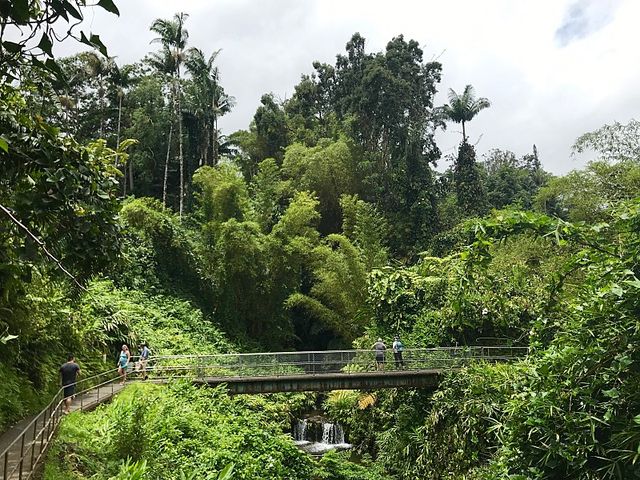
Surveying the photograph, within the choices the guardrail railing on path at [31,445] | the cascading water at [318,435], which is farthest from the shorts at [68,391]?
the cascading water at [318,435]

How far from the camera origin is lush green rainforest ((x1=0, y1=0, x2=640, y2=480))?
358 cm

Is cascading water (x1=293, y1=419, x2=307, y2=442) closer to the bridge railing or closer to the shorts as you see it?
the bridge railing

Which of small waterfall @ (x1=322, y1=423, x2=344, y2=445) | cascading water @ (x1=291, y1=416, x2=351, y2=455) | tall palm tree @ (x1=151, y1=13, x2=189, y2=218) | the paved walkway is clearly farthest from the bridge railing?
tall palm tree @ (x1=151, y1=13, x2=189, y2=218)

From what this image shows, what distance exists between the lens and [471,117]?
2991cm

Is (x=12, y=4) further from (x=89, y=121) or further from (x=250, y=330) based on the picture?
(x=89, y=121)

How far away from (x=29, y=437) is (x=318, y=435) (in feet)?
37.8

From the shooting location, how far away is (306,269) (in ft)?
76.2

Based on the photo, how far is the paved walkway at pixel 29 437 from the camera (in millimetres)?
5352

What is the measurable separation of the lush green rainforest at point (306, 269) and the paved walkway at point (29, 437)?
13.7 inches

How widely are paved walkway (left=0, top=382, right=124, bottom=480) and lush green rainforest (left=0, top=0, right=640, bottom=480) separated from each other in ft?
1.14

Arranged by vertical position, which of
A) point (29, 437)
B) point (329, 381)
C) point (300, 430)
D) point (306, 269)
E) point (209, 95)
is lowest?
point (300, 430)

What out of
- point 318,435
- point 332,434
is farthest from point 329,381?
point 318,435

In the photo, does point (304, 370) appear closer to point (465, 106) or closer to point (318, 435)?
point (318, 435)

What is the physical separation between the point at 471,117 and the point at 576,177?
1059 centimetres
